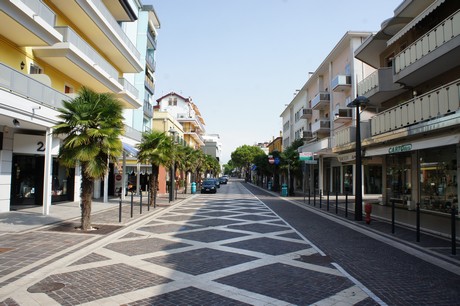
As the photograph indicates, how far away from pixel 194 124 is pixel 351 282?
71401 millimetres

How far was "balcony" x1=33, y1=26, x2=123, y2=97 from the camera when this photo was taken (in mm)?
17297

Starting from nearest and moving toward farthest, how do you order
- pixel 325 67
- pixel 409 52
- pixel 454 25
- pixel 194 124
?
pixel 454 25
pixel 409 52
pixel 325 67
pixel 194 124

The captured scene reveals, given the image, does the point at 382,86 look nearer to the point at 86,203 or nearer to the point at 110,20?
the point at 86,203

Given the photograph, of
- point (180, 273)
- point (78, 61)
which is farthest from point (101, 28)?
point (180, 273)

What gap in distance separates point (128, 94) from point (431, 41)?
64.1 ft

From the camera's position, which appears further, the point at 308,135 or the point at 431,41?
the point at 308,135

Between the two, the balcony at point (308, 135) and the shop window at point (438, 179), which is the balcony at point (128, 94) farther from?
the balcony at point (308, 135)

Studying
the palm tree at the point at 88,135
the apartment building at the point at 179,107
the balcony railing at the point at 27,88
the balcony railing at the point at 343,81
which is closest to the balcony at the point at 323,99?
the balcony railing at the point at 343,81

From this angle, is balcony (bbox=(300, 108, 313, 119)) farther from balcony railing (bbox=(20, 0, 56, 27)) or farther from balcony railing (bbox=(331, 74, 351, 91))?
balcony railing (bbox=(20, 0, 56, 27))

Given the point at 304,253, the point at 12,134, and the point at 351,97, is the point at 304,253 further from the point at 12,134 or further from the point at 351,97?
the point at 351,97

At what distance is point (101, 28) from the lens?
21.3 metres

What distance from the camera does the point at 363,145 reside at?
20234 millimetres

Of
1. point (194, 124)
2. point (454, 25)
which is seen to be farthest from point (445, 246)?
point (194, 124)

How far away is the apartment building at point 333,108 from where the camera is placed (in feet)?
103
